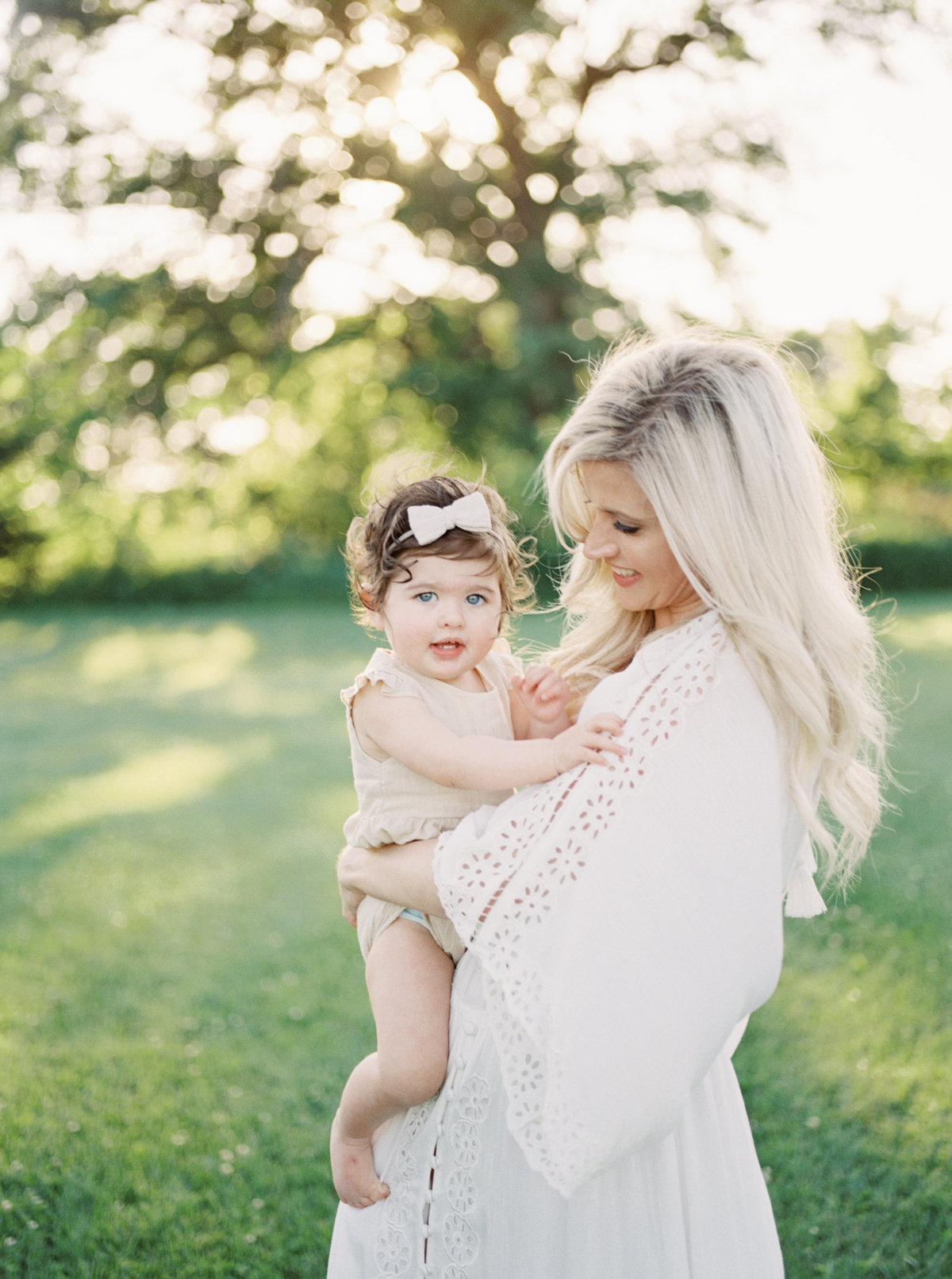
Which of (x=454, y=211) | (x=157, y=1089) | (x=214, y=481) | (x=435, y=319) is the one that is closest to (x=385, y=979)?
(x=157, y=1089)

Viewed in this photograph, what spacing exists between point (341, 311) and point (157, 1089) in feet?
51.2

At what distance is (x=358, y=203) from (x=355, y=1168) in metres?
16.3

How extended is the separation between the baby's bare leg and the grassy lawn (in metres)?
1.14

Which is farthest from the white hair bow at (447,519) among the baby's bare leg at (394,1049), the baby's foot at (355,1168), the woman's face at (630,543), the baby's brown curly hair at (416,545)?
the baby's foot at (355,1168)

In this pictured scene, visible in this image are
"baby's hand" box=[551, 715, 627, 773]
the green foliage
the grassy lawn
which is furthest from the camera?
the green foliage

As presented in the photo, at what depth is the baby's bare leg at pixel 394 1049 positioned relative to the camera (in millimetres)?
1789

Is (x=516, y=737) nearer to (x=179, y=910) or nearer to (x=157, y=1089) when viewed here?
(x=157, y=1089)

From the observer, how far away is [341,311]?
17656mm

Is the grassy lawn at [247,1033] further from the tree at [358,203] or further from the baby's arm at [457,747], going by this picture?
the tree at [358,203]

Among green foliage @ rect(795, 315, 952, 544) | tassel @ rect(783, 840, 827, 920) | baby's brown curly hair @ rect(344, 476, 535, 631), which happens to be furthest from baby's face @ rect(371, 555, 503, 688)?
green foliage @ rect(795, 315, 952, 544)

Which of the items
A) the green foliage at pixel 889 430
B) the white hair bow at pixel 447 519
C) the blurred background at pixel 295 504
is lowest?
the green foliage at pixel 889 430

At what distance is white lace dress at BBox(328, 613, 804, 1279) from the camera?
1510 mm

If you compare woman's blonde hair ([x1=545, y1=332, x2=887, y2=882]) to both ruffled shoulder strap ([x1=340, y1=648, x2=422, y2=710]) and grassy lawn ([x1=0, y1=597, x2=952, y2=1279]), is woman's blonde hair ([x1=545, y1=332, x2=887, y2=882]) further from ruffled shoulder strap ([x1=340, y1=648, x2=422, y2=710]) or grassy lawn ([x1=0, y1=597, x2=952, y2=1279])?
grassy lawn ([x1=0, y1=597, x2=952, y2=1279])

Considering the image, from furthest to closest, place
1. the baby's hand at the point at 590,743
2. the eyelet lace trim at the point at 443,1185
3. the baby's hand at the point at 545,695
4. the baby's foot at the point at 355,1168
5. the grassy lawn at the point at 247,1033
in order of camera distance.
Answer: the grassy lawn at the point at 247,1033, the baby's hand at the point at 545,695, the baby's foot at the point at 355,1168, the eyelet lace trim at the point at 443,1185, the baby's hand at the point at 590,743
